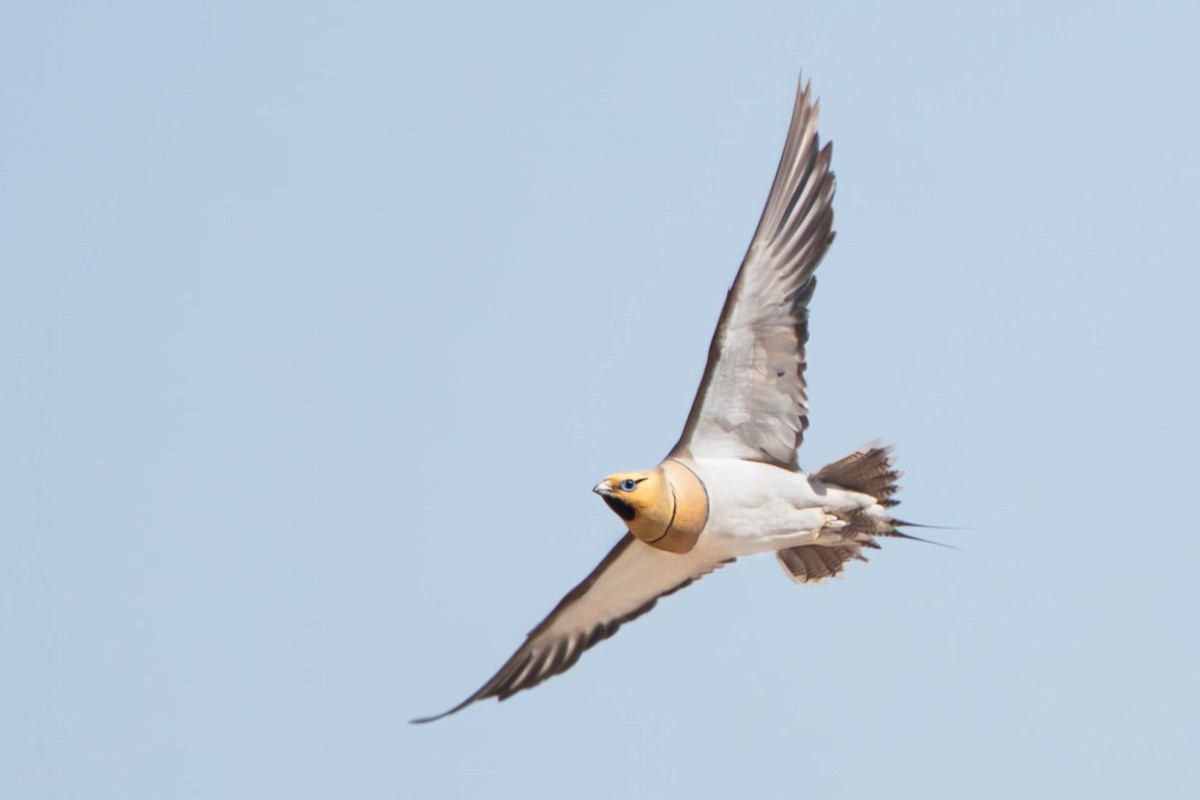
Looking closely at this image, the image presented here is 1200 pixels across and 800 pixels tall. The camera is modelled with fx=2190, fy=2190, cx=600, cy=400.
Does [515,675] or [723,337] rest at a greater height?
[723,337]

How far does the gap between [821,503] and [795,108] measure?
10.4 ft

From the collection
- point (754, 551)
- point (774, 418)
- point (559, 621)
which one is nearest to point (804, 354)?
point (774, 418)

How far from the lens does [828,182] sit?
17.4 meters

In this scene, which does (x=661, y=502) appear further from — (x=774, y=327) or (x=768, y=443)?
(x=774, y=327)

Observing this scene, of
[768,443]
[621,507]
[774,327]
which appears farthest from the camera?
[768,443]

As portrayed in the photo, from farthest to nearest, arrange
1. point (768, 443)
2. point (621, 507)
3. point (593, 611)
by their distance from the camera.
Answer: point (593, 611), point (768, 443), point (621, 507)

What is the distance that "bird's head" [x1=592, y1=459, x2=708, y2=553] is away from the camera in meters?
16.9

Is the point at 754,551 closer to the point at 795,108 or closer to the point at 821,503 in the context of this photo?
the point at 821,503

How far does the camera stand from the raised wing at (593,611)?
18.6 meters

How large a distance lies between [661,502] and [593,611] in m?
2.39

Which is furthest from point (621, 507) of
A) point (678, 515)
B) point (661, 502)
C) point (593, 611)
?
point (593, 611)

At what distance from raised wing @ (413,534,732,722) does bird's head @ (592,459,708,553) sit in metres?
1.22

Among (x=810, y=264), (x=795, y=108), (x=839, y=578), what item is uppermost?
(x=795, y=108)

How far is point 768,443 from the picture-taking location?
17641mm
